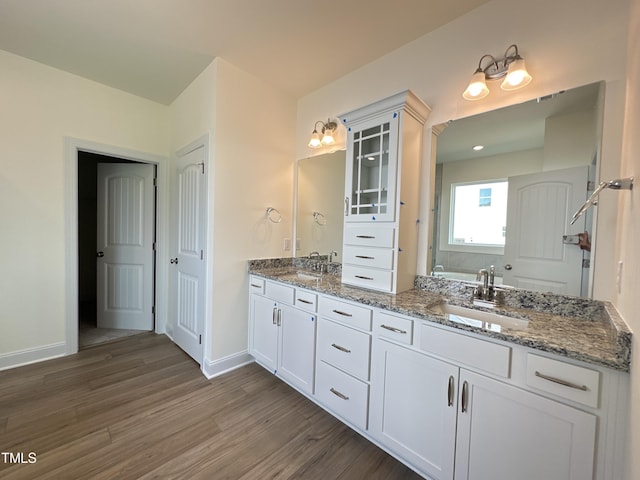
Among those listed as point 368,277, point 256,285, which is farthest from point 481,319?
point 256,285

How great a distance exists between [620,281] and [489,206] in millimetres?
725

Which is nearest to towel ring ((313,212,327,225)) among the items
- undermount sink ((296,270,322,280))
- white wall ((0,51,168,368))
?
undermount sink ((296,270,322,280))

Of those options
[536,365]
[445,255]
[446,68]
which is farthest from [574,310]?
[446,68]

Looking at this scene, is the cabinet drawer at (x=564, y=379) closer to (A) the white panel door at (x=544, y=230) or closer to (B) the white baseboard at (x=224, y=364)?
(A) the white panel door at (x=544, y=230)

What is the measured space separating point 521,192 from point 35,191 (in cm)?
389

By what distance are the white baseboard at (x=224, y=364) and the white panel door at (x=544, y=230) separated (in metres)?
2.29

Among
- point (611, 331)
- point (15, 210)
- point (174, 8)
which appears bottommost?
point (611, 331)

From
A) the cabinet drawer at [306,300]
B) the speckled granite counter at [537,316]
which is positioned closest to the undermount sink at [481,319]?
the speckled granite counter at [537,316]

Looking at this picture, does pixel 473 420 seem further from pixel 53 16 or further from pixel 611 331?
pixel 53 16

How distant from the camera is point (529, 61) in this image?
1.51 meters

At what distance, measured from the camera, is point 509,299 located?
1568mm

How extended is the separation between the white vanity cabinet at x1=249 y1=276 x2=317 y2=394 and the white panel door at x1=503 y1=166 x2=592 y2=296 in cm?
132

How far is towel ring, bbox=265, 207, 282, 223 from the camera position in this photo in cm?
269

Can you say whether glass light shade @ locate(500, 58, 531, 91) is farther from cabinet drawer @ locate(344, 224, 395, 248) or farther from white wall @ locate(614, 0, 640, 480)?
cabinet drawer @ locate(344, 224, 395, 248)
